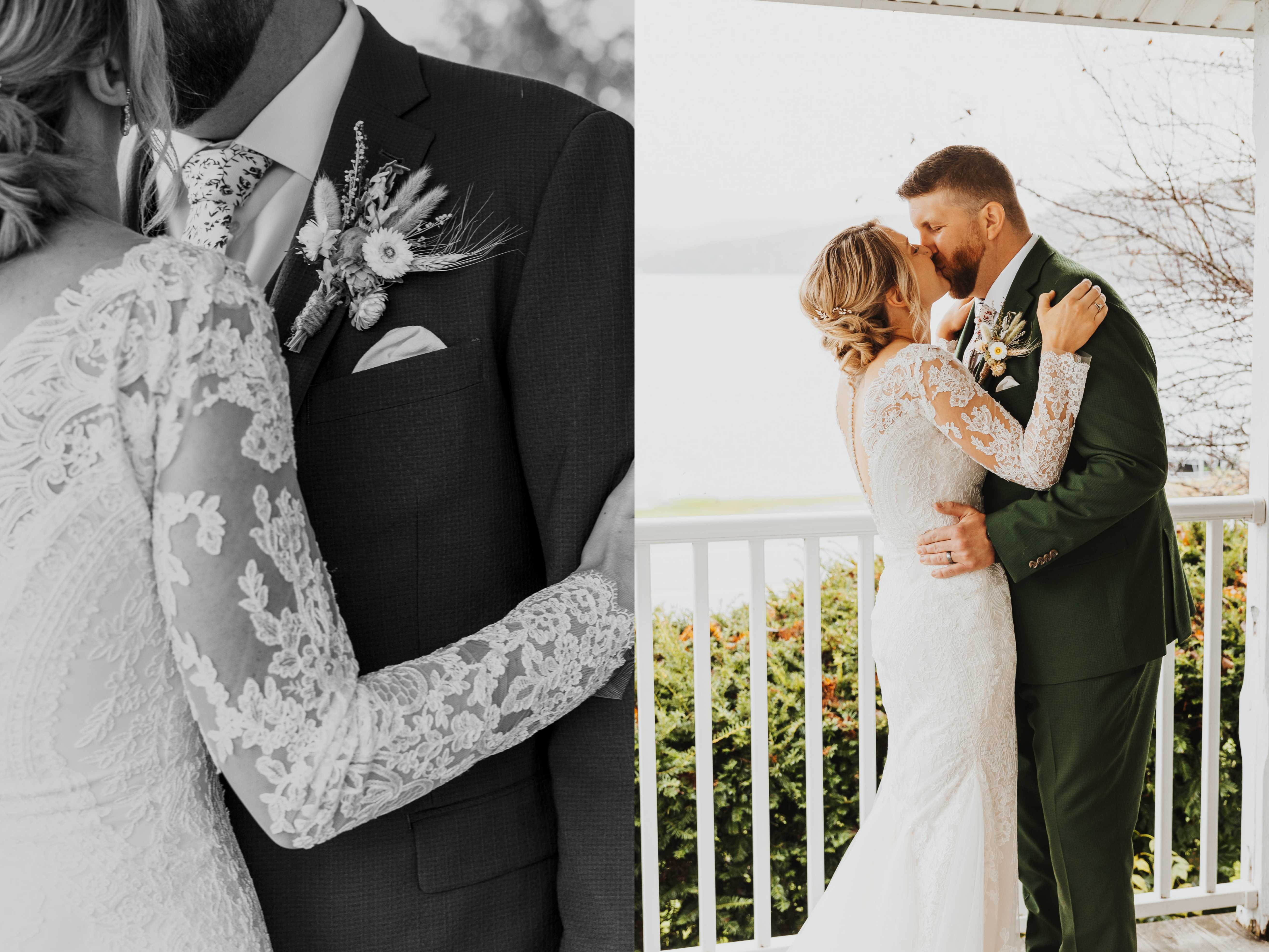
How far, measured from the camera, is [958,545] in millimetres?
1997

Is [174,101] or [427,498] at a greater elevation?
[174,101]

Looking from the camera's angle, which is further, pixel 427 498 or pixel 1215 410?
pixel 1215 410

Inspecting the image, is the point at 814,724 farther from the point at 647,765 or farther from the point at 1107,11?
the point at 1107,11

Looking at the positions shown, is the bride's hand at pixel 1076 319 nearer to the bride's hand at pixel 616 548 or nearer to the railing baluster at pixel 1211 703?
the railing baluster at pixel 1211 703

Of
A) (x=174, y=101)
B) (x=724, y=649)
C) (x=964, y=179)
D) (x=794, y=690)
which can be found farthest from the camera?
(x=724, y=649)

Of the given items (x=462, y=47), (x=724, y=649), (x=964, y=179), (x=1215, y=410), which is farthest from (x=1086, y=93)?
(x=462, y=47)

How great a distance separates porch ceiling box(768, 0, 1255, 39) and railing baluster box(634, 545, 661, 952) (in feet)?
5.03

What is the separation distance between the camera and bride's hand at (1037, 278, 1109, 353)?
197cm

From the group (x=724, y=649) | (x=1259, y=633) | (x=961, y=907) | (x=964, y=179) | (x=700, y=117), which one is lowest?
(x=961, y=907)

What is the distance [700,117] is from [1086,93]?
162cm

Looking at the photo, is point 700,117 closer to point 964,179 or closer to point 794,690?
point 964,179

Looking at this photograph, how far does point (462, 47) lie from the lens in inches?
39.2

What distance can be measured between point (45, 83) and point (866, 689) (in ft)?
7.46

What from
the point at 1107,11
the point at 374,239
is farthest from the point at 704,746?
the point at 1107,11
